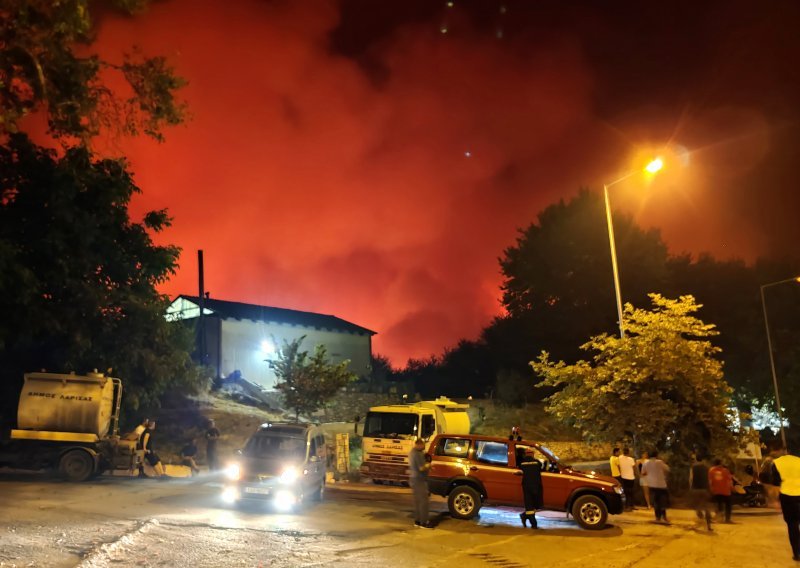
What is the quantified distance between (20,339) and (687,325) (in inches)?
855

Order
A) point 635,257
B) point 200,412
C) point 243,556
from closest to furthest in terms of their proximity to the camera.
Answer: point 243,556 < point 200,412 < point 635,257

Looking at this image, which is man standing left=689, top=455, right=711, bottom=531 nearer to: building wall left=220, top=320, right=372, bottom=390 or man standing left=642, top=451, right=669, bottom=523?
man standing left=642, top=451, right=669, bottom=523

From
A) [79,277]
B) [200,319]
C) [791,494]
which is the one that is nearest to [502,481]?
[791,494]

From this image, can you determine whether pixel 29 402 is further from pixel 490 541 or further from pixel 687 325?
pixel 687 325

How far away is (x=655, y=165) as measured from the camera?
1585cm

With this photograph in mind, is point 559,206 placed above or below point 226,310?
above

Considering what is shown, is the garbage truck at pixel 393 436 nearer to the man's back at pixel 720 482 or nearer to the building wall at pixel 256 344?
the man's back at pixel 720 482

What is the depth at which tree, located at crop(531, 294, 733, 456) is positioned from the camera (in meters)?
15.7

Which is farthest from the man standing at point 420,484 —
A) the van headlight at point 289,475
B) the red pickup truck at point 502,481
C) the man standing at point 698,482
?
the man standing at point 698,482

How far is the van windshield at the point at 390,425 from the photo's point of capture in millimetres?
17969

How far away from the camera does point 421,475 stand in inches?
474

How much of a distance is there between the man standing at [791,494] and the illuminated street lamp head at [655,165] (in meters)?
8.66

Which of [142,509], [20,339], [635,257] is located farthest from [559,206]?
[142,509]

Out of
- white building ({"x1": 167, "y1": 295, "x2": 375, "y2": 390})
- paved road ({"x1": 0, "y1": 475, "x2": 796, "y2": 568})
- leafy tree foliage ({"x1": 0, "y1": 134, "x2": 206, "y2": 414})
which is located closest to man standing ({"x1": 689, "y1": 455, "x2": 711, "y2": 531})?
paved road ({"x1": 0, "y1": 475, "x2": 796, "y2": 568})
